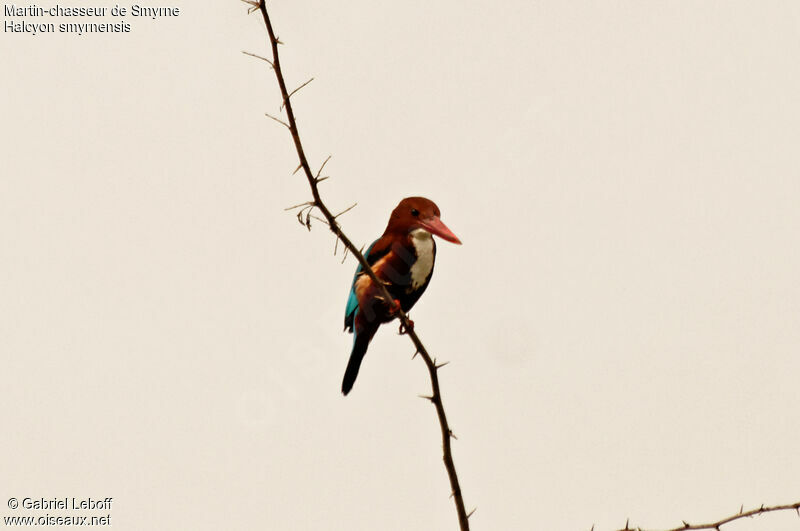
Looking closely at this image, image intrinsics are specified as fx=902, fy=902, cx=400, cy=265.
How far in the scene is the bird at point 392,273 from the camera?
4625 mm

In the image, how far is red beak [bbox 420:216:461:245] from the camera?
421 cm

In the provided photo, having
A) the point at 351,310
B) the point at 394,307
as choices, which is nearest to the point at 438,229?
the point at 351,310

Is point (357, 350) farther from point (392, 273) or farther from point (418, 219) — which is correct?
point (418, 219)

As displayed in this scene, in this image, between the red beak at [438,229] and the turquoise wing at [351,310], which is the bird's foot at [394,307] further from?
the turquoise wing at [351,310]

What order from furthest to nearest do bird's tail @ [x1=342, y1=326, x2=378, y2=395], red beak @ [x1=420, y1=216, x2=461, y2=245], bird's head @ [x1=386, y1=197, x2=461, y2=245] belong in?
bird's tail @ [x1=342, y1=326, x2=378, y2=395] < bird's head @ [x1=386, y1=197, x2=461, y2=245] < red beak @ [x1=420, y1=216, x2=461, y2=245]

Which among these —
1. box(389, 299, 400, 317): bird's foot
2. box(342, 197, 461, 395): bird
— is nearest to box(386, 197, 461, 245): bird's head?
box(342, 197, 461, 395): bird

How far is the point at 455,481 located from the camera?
306 cm

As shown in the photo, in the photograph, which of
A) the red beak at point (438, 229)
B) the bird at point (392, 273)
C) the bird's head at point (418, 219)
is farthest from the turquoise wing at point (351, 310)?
the red beak at point (438, 229)

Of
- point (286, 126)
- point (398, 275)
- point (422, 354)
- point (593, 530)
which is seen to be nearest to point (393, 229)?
point (398, 275)

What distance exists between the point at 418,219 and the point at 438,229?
0.97 feet

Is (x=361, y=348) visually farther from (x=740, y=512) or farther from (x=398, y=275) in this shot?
(x=740, y=512)

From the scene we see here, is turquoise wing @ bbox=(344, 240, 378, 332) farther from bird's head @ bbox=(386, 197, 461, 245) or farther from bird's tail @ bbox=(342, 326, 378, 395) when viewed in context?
bird's head @ bbox=(386, 197, 461, 245)

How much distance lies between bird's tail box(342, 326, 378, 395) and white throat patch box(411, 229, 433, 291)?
1.23 ft

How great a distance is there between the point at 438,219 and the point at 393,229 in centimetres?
44
